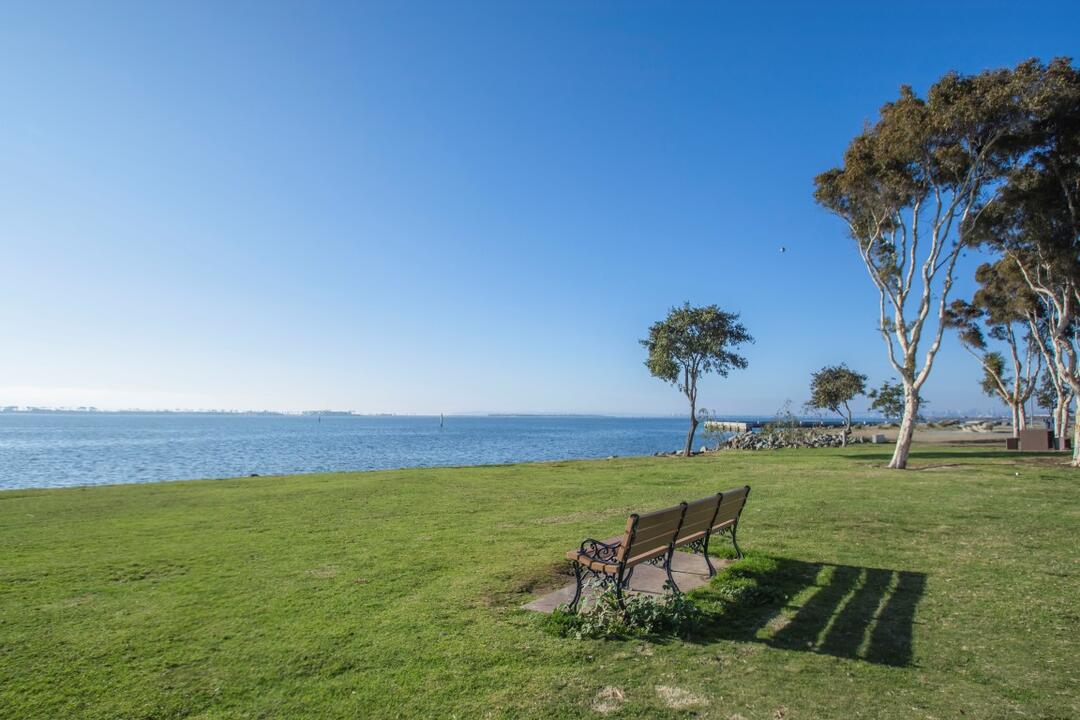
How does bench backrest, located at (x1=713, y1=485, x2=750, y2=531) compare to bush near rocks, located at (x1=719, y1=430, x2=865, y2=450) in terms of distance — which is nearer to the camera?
bench backrest, located at (x1=713, y1=485, x2=750, y2=531)

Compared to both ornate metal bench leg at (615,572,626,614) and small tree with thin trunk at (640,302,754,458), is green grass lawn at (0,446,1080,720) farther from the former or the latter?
small tree with thin trunk at (640,302,754,458)

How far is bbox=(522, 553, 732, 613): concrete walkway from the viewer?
20.9 feet

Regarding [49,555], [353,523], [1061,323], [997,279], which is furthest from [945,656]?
[997,279]

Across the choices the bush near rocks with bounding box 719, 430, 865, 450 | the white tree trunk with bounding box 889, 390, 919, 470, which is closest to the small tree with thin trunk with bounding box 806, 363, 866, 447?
the bush near rocks with bounding box 719, 430, 865, 450

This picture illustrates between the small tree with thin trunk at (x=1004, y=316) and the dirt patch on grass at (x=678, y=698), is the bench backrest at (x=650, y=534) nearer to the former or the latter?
the dirt patch on grass at (x=678, y=698)

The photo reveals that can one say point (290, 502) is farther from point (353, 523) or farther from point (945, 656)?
point (945, 656)

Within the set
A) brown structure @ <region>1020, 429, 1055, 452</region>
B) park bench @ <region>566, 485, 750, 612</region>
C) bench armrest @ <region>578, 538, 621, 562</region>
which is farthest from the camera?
brown structure @ <region>1020, 429, 1055, 452</region>

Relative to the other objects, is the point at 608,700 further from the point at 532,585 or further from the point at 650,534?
the point at 532,585

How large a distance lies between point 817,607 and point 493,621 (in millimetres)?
3351

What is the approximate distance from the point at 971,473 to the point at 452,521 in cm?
1655

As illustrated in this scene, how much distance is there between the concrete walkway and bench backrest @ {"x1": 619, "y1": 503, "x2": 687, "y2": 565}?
0.72m

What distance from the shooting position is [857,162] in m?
21.2

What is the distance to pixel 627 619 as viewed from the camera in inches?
224

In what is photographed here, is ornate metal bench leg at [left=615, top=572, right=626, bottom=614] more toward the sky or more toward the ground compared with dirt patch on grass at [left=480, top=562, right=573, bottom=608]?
more toward the sky
